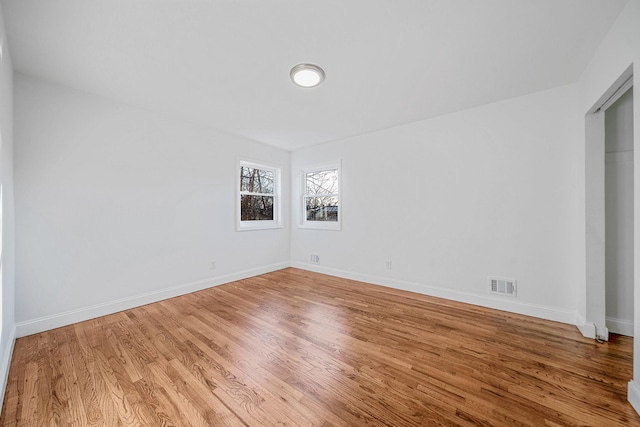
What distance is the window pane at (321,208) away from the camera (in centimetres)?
450

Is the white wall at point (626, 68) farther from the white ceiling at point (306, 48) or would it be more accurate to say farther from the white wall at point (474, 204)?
the white wall at point (474, 204)

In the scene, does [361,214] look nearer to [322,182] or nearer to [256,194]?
[322,182]

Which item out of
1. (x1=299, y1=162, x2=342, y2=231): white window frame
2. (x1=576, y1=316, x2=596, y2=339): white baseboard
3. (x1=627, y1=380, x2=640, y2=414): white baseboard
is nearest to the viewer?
(x1=627, y1=380, x2=640, y2=414): white baseboard

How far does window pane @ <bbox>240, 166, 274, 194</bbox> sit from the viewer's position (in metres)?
4.34

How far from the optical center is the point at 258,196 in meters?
4.62

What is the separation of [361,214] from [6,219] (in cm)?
376

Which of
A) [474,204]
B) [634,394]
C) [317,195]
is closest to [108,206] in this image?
[317,195]

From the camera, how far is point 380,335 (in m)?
2.21

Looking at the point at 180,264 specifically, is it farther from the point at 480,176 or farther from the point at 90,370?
the point at 480,176

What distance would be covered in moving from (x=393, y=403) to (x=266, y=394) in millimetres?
770

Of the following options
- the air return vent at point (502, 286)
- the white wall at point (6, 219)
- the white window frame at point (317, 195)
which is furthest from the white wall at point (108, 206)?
the air return vent at point (502, 286)

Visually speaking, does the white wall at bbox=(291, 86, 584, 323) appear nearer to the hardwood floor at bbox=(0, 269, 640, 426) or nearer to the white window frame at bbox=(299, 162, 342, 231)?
the white window frame at bbox=(299, 162, 342, 231)

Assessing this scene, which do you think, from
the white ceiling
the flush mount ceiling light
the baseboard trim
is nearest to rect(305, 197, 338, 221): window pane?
the baseboard trim

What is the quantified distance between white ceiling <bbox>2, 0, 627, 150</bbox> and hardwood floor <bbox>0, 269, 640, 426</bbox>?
7.99 ft
